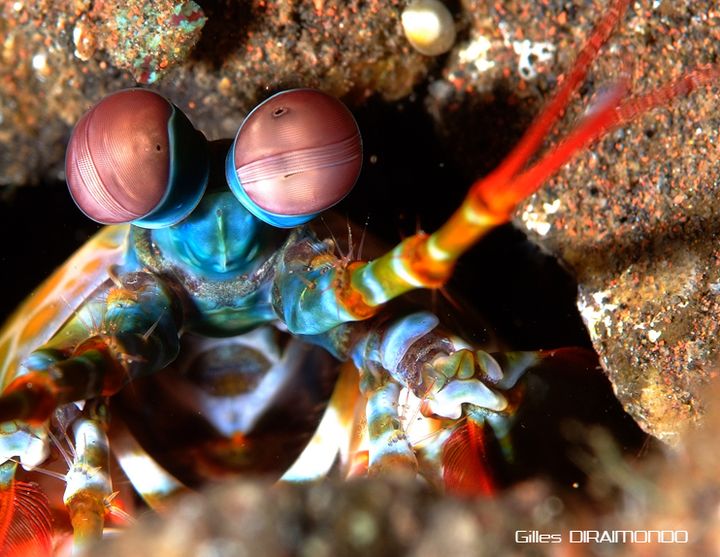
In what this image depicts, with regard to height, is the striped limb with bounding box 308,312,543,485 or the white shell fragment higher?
the white shell fragment

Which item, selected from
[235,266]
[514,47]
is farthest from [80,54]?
[514,47]

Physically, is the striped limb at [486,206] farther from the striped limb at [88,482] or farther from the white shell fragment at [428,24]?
the white shell fragment at [428,24]

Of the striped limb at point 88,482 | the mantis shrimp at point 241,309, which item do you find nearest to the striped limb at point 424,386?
the mantis shrimp at point 241,309

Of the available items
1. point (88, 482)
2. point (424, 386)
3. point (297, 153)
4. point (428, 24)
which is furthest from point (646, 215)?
point (88, 482)

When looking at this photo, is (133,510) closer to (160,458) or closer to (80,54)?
(160,458)

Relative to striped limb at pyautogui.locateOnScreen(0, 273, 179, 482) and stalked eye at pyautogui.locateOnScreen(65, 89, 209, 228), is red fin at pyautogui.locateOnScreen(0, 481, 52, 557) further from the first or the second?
stalked eye at pyautogui.locateOnScreen(65, 89, 209, 228)

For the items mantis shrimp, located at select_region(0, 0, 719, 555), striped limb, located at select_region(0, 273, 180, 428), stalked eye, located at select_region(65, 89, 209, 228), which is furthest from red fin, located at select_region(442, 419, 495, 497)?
stalked eye, located at select_region(65, 89, 209, 228)
